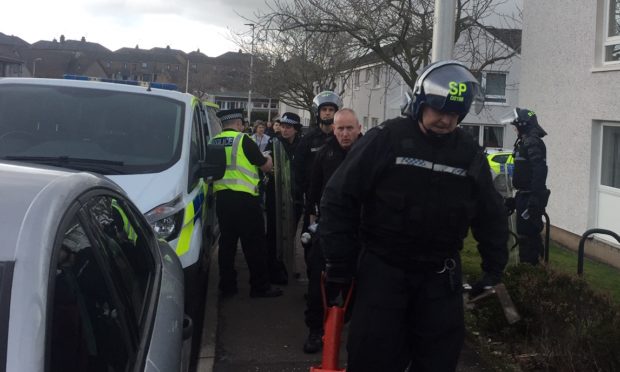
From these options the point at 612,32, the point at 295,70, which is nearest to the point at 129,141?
the point at 612,32

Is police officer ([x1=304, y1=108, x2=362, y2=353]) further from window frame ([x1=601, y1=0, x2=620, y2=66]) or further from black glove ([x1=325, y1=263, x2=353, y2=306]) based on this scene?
window frame ([x1=601, y1=0, x2=620, y2=66])

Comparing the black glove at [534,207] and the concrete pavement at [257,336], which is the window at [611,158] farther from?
the concrete pavement at [257,336]

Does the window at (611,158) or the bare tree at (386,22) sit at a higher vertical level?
the bare tree at (386,22)

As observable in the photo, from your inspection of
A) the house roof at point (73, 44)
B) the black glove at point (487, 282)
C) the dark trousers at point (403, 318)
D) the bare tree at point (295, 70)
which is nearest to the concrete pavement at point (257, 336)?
the black glove at point (487, 282)

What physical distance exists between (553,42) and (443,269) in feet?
27.6

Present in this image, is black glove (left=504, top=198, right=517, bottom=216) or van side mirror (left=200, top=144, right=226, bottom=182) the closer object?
van side mirror (left=200, top=144, right=226, bottom=182)

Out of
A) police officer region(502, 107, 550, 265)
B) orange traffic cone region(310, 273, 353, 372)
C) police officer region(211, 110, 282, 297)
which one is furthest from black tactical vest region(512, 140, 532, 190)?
orange traffic cone region(310, 273, 353, 372)

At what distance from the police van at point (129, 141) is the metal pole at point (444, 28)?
81.6 inches

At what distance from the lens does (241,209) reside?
592cm

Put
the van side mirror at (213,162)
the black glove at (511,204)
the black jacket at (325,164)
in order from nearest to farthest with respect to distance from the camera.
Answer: the black jacket at (325,164) → the van side mirror at (213,162) → the black glove at (511,204)

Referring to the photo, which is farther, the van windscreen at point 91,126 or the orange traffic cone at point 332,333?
the van windscreen at point 91,126

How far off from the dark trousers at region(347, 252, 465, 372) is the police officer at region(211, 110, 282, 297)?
293cm

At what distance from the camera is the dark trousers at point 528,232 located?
7246 mm

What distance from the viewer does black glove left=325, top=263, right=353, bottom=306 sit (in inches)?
119
